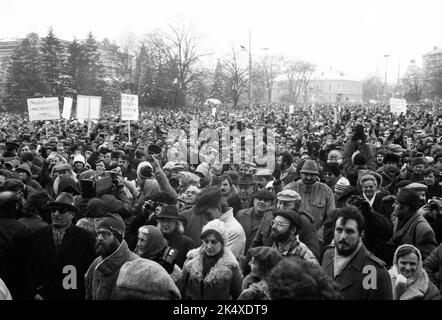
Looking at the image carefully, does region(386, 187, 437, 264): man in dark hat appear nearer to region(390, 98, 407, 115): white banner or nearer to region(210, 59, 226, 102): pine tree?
region(390, 98, 407, 115): white banner

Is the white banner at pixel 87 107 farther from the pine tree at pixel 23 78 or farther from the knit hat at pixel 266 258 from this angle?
the pine tree at pixel 23 78

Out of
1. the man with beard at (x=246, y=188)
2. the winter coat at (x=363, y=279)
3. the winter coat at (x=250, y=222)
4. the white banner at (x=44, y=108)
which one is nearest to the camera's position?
the winter coat at (x=363, y=279)

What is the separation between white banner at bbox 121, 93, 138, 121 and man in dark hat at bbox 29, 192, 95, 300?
1184 cm

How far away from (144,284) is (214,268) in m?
1.11

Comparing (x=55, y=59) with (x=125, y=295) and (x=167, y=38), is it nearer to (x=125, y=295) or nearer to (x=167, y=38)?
(x=167, y=38)

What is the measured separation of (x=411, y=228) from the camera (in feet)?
16.5

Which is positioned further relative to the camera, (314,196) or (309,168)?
(309,168)

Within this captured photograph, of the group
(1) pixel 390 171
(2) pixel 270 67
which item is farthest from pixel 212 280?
(2) pixel 270 67

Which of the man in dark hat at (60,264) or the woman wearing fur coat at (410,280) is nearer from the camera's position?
the woman wearing fur coat at (410,280)

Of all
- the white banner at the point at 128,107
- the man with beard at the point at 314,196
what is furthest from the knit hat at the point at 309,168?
the white banner at the point at 128,107

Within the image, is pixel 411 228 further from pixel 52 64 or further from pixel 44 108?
pixel 52 64

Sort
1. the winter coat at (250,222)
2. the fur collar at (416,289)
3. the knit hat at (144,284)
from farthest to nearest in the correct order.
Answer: the winter coat at (250,222), the fur collar at (416,289), the knit hat at (144,284)

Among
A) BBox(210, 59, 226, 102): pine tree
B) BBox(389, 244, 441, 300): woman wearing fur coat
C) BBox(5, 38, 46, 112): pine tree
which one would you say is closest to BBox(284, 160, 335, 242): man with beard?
BBox(389, 244, 441, 300): woman wearing fur coat

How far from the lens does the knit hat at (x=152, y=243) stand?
4155 mm
